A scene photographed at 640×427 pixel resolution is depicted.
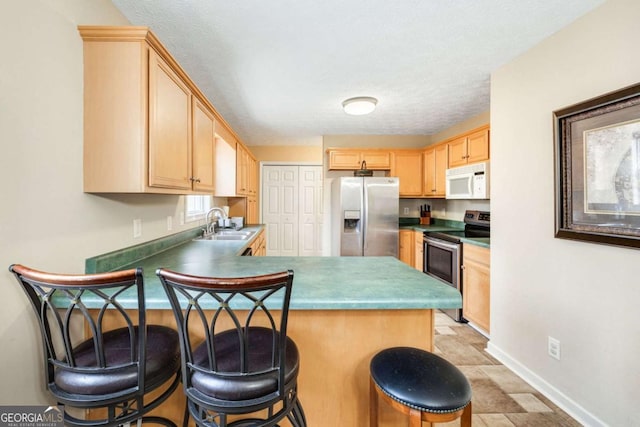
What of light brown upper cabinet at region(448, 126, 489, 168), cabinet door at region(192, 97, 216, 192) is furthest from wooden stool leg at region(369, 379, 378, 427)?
light brown upper cabinet at region(448, 126, 489, 168)

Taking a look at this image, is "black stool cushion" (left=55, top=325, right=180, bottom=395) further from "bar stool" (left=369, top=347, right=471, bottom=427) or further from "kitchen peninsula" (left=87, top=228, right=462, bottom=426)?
"bar stool" (left=369, top=347, right=471, bottom=427)

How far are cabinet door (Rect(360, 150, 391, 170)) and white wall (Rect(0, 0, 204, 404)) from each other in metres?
3.40

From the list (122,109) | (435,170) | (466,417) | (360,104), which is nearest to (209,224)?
(122,109)

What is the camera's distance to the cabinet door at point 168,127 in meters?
1.31

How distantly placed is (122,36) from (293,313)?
1.50 m

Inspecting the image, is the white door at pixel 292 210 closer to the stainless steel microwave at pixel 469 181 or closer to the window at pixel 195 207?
the window at pixel 195 207

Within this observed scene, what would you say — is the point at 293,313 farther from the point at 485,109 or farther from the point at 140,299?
the point at 485,109

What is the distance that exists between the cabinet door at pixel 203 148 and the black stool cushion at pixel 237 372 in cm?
121

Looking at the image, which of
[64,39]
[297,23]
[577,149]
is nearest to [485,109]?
[577,149]

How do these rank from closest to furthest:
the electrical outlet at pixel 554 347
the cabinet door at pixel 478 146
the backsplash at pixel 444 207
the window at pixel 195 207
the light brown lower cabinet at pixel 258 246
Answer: the electrical outlet at pixel 554 347, the window at pixel 195 207, the cabinet door at pixel 478 146, the light brown lower cabinet at pixel 258 246, the backsplash at pixel 444 207

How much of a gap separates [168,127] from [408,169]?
3538mm

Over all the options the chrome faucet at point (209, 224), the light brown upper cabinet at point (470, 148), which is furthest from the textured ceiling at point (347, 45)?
the chrome faucet at point (209, 224)

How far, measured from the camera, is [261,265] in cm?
160

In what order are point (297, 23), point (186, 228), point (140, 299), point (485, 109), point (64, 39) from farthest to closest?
point (485, 109), point (186, 228), point (297, 23), point (64, 39), point (140, 299)
